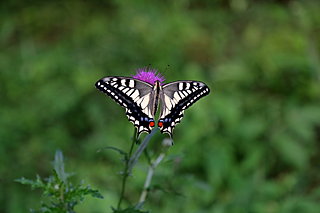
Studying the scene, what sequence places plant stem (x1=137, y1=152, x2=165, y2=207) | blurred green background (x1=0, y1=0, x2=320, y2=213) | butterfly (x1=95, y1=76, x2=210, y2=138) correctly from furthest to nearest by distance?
blurred green background (x1=0, y1=0, x2=320, y2=213)
plant stem (x1=137, y1=152, x2=165, y2=207)
butterfly (x1=95, y1=76, x2=210, y2=138)

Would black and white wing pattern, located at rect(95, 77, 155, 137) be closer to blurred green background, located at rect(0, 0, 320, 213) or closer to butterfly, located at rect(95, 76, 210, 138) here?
butterfly, located at rect(95, 76, 210, 138)

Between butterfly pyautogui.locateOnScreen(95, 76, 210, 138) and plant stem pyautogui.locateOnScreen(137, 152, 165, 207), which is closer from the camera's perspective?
butterfly pyautogui.locateOnScreen(95, 76, 210, 138)

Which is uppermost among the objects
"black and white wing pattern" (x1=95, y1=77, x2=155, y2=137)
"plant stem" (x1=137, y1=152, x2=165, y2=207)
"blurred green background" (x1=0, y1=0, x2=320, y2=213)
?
"blurred green background" (x1=0, y1=0, x2=320, y2=213)

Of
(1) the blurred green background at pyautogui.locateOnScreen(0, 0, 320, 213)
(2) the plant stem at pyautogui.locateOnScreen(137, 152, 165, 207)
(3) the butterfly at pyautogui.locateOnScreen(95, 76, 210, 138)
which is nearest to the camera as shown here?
(3) the butterfly at pyautogui.locateOnScreen(95, 76, 210, 138)

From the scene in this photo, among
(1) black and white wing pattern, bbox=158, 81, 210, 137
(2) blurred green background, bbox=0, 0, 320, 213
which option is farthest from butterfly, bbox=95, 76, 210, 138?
(2) blurred green background, bbox=0, 0, 320, 213

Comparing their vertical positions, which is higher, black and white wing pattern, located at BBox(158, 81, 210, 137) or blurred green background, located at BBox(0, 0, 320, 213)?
blurred green background, located at BBox(0, 0, 320, 213)

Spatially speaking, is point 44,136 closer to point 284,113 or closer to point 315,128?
point 284,113

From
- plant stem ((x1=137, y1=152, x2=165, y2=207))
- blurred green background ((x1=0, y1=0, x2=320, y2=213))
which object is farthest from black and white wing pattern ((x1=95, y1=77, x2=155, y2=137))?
blurred green background ((x1=0, y1=0, x2=320, y2=213))
